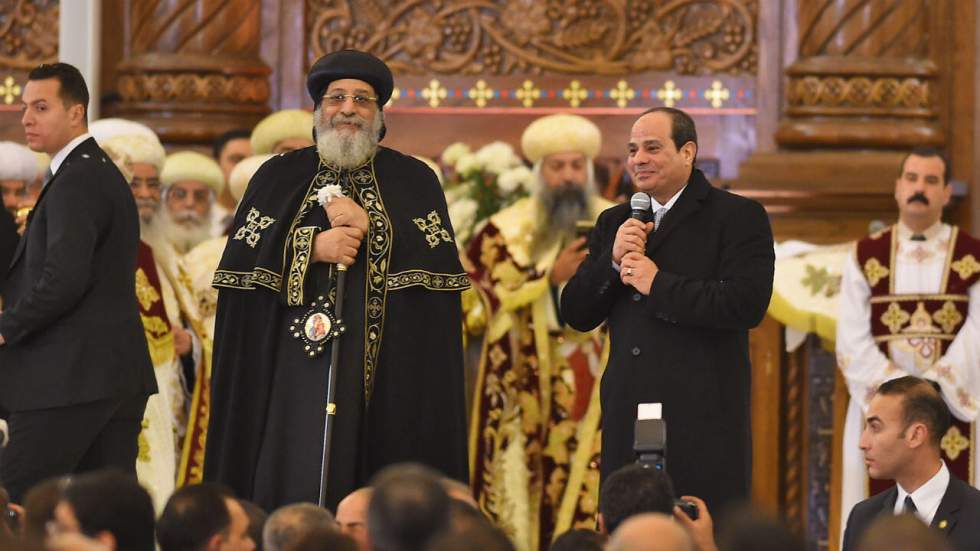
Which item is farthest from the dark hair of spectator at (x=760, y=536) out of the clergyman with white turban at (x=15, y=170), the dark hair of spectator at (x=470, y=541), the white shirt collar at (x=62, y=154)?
the clergyman with white turban at (x=15, y=170)

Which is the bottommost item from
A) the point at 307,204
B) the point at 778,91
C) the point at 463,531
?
the point at 463,531

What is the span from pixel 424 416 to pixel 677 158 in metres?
1.29

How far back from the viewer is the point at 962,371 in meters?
9.48

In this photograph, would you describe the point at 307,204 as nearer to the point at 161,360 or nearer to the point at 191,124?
the point at 161,360

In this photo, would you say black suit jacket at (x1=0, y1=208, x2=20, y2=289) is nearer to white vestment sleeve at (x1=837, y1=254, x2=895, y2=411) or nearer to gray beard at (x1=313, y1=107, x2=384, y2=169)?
gray beard at (x1=313, y1=107, x2=384, y2=169)

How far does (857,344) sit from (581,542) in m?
4.59

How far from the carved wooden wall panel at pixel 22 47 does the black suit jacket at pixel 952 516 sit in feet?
24.1

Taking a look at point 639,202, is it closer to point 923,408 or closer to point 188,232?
point 923,408

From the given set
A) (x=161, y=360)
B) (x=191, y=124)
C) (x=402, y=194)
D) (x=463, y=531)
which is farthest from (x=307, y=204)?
(x=191, y=124)

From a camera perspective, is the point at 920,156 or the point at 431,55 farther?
the point at 431,55

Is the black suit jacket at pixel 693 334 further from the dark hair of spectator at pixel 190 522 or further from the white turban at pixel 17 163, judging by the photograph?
the white turban at pixel 17 163

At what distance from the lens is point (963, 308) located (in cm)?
962

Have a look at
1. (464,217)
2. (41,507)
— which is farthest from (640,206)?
(464,217)

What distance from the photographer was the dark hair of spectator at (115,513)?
16.6 feet
